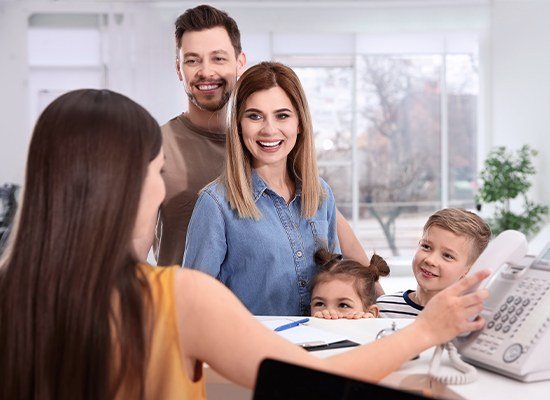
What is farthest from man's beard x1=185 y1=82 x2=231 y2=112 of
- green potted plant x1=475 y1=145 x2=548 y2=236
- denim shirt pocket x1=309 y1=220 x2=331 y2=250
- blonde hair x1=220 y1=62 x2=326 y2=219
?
green potted plant x1=475 y1=145 x2=548 y2=236

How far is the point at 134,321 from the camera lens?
1161 millimetres

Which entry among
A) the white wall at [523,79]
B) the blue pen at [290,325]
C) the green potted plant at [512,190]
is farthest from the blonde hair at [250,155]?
the white wall at [523,79]

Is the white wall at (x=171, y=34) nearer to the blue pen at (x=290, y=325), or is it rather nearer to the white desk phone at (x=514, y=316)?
the blue pen at (x=290, y=325)

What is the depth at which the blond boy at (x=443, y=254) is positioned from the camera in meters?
2.53

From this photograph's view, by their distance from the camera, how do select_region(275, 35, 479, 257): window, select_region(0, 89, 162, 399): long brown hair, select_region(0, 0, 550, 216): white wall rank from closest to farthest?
select_region(0, 89, 162, 399): long brown hair
select_region(0, 0, 550, 216): white wall
select_region(275, 35, 479, 257): window

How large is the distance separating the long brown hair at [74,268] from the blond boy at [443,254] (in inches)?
58.8

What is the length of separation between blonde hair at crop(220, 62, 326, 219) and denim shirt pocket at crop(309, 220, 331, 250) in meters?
0.03

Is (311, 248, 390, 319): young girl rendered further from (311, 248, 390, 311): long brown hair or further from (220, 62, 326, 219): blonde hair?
(220, 62, 326, 219): blonde hair

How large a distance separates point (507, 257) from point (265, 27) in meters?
7.32

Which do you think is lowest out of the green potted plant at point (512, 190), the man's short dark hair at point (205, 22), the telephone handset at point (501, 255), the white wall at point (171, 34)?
the green potted plant at point (512, 190)

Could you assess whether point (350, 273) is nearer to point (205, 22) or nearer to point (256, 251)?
point (256, 251)

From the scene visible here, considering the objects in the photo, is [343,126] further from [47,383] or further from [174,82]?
[47,383]

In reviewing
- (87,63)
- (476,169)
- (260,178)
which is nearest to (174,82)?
(87,63)

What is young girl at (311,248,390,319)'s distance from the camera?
2414 millimetres
